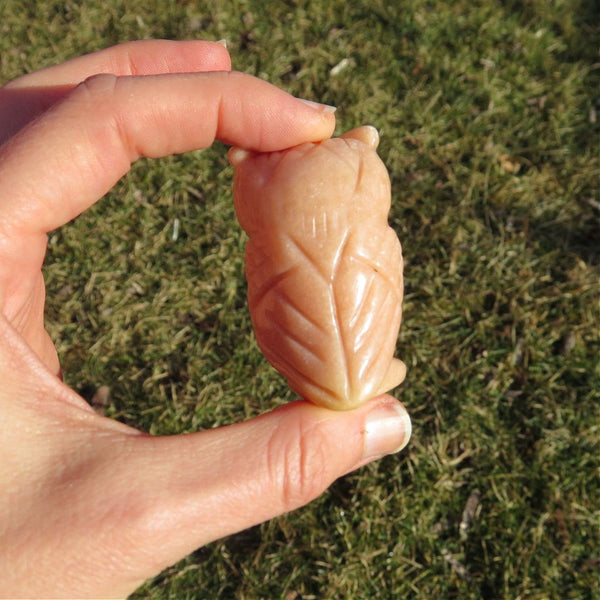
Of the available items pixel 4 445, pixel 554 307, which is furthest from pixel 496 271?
pixel 4 445

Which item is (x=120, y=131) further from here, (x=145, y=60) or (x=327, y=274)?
(x=327, y=274)

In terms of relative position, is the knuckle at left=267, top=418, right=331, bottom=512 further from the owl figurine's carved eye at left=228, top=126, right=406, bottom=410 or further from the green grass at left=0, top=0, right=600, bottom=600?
the green grass at left=0, top=0, right=600, bottom=600

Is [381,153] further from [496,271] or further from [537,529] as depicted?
[537,529]

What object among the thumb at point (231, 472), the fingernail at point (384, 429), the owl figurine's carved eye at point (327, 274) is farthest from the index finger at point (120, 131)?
the fingernail at point (384, 429)

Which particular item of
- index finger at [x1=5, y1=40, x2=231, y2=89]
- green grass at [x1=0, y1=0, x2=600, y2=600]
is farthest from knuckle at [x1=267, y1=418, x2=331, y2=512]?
index finger at [x1=5, y1=40, x2=231, y2=89]

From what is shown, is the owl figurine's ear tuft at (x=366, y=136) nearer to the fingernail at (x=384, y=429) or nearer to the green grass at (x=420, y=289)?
the fingernail at (x=384, y=429)

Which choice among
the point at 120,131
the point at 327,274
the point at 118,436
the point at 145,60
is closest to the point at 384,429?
the point at 327,274
